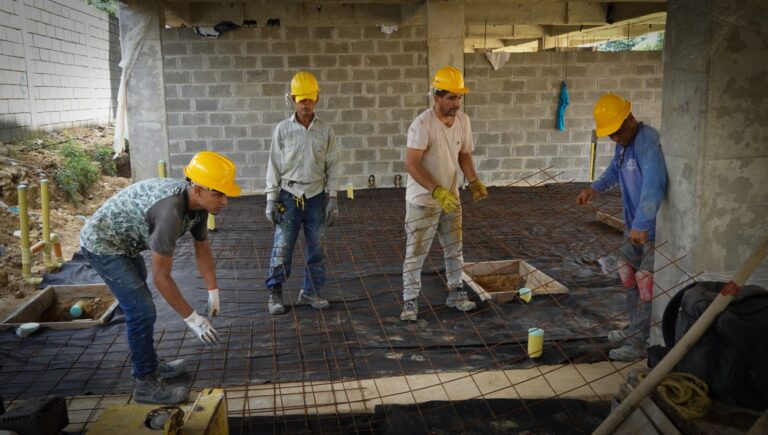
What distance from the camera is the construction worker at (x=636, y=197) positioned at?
3.09 metres

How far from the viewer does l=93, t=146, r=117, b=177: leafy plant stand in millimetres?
9875

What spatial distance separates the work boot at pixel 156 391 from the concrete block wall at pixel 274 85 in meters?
6.29

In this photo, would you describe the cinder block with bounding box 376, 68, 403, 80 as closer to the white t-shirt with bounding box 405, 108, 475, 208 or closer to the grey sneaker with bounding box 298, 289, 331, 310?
the white t-shirt with bounding box 405, 108, 475, 208

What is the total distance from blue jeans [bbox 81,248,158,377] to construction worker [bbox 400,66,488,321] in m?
1.69

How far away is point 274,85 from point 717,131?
7.13 meters

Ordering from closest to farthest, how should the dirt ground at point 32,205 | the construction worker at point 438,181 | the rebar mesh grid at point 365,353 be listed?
the rebar mesh grid at point 365,353 < the construction worker at point 438,181 < the dirt ground at point 32,205

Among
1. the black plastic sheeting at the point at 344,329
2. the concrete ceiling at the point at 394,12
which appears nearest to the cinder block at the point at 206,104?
the concrete ceiling at the point at 394,12

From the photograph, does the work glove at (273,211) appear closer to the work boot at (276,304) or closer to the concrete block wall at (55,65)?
the work boot at (276,304)

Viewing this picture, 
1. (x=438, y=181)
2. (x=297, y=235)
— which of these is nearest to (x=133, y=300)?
(x=297, y=235)

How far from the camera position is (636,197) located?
10.8 feet

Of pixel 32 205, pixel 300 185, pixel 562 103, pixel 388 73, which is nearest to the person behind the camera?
pixel 300 185

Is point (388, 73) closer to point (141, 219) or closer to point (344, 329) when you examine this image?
point (344, 329)

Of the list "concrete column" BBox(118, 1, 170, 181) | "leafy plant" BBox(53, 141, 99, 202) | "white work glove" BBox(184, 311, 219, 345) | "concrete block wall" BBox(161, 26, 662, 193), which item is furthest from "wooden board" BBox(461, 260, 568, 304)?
"leafy plant" BBox(53, 141, 99, 202)

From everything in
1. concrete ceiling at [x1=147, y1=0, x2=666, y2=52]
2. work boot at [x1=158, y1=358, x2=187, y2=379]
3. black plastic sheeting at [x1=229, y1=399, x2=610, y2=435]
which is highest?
concrete ceiling at [x1=147, y1=0, x2=666, y2=52]
